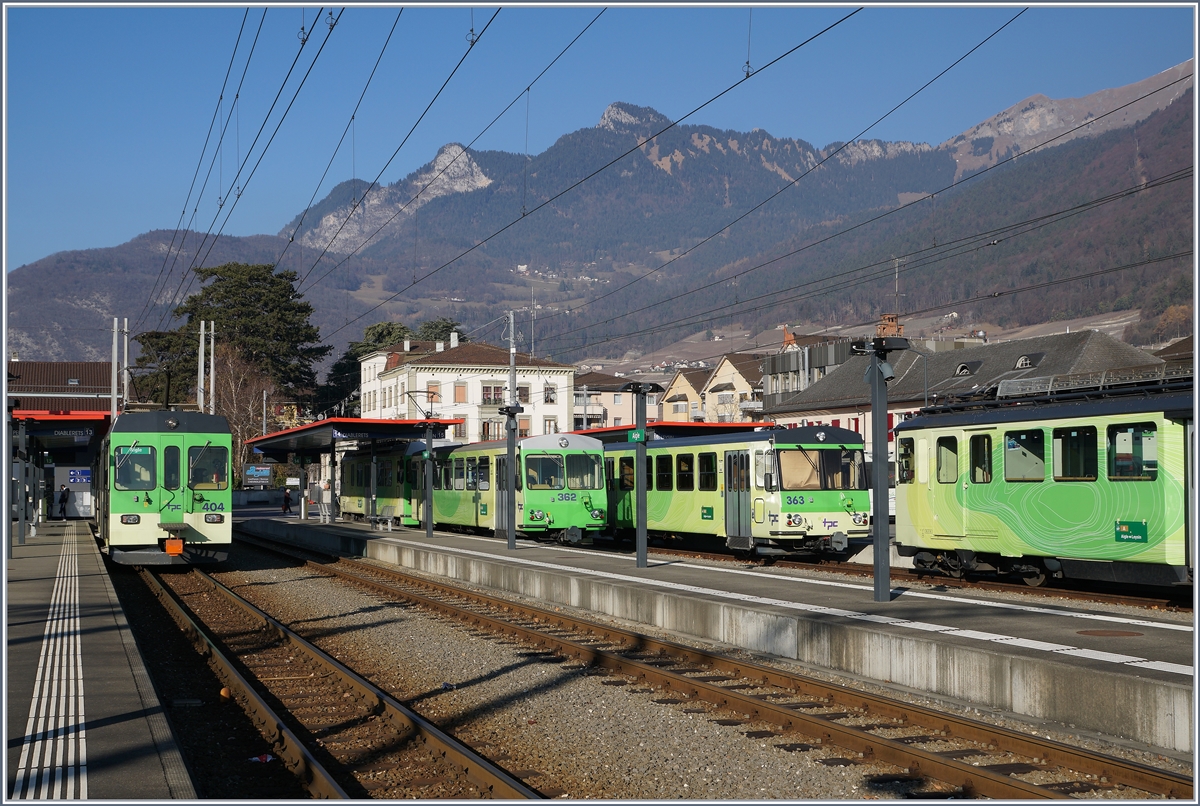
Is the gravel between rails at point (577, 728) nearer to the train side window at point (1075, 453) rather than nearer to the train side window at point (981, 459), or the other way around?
the train side window at point (1075, 453)

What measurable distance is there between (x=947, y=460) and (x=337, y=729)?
12.6m

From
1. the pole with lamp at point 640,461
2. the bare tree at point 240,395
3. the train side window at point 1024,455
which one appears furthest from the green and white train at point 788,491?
the bare tree at point 240,395

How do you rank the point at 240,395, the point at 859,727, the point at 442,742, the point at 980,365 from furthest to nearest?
the point at 240,395
the point at 980,365
the point at 859,727
the point at 442,742

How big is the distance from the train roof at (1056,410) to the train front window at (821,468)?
3193 mm

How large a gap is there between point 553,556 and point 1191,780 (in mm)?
18408

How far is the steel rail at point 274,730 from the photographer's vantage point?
25.6 feet

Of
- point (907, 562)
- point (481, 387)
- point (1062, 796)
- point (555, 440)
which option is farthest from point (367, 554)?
point (481, 387)

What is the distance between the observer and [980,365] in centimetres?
5922

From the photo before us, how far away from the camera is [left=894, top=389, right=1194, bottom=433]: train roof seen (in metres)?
15.0

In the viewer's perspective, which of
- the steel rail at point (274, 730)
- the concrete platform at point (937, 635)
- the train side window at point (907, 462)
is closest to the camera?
the steel rail at point (274, 730)

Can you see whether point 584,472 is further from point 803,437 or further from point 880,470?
point 880,470

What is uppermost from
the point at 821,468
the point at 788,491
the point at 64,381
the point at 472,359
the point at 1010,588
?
the point at 472,359

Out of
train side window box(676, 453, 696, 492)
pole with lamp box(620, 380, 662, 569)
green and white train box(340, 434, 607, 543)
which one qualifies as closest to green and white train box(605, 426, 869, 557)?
train side window box(676, 453, 696, 492)

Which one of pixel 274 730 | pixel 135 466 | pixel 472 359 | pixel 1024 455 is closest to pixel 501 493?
pixel 135 466
